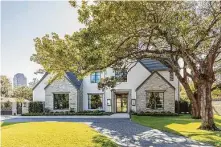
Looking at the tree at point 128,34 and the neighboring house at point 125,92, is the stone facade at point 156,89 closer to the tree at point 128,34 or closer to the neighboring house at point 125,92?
the neighboring house at point 125,92

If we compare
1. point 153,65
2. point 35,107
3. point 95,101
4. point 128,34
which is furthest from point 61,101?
point 128,34

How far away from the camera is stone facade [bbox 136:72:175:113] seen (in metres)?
31.8

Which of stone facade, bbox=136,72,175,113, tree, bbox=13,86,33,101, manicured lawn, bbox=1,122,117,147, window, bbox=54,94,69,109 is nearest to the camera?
manicured lawn, bbox=1,122,117,147

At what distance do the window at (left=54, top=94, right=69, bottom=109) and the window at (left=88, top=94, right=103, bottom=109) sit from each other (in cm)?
304

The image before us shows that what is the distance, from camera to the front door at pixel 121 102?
3381 cm

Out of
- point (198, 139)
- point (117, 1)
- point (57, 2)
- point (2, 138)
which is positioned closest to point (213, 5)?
point (117, 1)

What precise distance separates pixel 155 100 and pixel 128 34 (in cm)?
1859

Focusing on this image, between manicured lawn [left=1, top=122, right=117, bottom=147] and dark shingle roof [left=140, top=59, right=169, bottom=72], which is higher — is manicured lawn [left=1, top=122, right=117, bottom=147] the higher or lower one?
the lower one

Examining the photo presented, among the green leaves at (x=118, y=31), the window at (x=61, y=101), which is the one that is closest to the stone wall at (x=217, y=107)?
the green leaves at (x=118, y=31)

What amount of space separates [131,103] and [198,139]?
19301mm

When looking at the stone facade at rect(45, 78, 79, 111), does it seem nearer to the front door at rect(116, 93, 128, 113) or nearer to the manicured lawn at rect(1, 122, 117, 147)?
the front door at rect(116, 93, 128, 113)

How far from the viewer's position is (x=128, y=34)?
49.6 ft

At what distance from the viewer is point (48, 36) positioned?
51.9 feet

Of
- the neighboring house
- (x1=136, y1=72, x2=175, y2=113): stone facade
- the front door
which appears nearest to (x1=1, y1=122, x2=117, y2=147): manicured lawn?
the neighboring house
